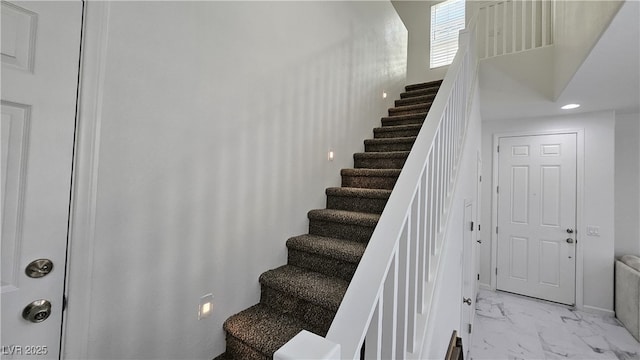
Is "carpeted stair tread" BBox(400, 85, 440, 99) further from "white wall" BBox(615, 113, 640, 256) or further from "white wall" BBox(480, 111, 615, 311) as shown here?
"white wall" BBox(615, 113, 640, 256)

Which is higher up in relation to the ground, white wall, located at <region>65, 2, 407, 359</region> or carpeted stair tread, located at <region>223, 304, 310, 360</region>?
white wall, located at <region>65, 2, 407, 359</region>

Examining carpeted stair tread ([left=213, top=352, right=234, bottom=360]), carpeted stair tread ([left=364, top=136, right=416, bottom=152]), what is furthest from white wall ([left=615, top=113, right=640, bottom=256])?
carpeted stair tread ([left=213, top=352, right=234, bottom=360])

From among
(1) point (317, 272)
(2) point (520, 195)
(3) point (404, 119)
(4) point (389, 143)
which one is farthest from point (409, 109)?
(1) point (317, 272)

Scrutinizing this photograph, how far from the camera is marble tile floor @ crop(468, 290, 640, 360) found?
2.70 meters

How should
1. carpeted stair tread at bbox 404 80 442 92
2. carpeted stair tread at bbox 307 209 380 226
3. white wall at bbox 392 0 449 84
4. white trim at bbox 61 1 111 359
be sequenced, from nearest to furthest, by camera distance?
1. white trim at bbox 61 1 111 359
2. carpeted stair tread at bbox 307 209 380 226
3. carpeted stair tread at bbox 404 80 442 92
4. white wall at bbox 392 0 449 84

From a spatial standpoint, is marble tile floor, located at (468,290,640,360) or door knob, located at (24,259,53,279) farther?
marble tile floor, located at (468,290,640,360)

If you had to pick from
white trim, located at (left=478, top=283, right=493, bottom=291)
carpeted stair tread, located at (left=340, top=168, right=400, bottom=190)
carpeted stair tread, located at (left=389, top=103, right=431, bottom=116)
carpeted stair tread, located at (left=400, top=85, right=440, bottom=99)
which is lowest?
white trim, located at (left=478, top=283, right=493, bottom=291)

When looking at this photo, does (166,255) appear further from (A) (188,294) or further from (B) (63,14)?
(B) (63,14)

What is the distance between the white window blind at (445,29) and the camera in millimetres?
4727

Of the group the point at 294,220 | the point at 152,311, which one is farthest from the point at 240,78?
the point at 152,311

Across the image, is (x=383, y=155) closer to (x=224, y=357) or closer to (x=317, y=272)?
(x=317, y=272)

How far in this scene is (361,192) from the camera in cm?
214

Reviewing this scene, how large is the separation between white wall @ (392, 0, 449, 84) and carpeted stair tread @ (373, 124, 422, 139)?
8.78ft

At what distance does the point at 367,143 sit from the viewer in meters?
2.90
